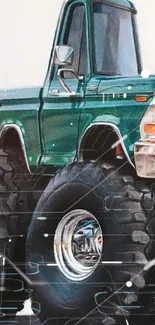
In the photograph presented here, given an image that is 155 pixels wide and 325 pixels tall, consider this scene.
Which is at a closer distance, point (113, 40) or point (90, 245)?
point (90, 245)

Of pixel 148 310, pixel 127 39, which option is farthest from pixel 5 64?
pixel 148 310

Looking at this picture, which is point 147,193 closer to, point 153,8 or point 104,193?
point 104,193

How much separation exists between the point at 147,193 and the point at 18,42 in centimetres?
81

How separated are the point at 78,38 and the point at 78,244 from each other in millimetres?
786

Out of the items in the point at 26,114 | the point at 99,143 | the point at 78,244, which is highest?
the point at 26,114

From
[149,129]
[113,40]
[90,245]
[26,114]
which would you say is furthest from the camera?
[26,114]

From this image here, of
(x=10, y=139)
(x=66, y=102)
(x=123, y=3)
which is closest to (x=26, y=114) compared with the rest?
(x=10, y=139)

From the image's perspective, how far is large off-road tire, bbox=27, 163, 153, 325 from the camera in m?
3.54

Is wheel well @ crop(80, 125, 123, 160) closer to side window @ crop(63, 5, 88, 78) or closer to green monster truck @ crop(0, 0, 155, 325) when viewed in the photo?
green monster truck @ crop(0, 0, 155, 325)

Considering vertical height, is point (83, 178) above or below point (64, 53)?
below

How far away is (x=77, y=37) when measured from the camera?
4.02 metres

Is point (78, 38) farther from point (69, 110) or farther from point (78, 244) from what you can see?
point (78, 244)

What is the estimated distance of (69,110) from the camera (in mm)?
3918

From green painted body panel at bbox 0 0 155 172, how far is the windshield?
0.03 meters
